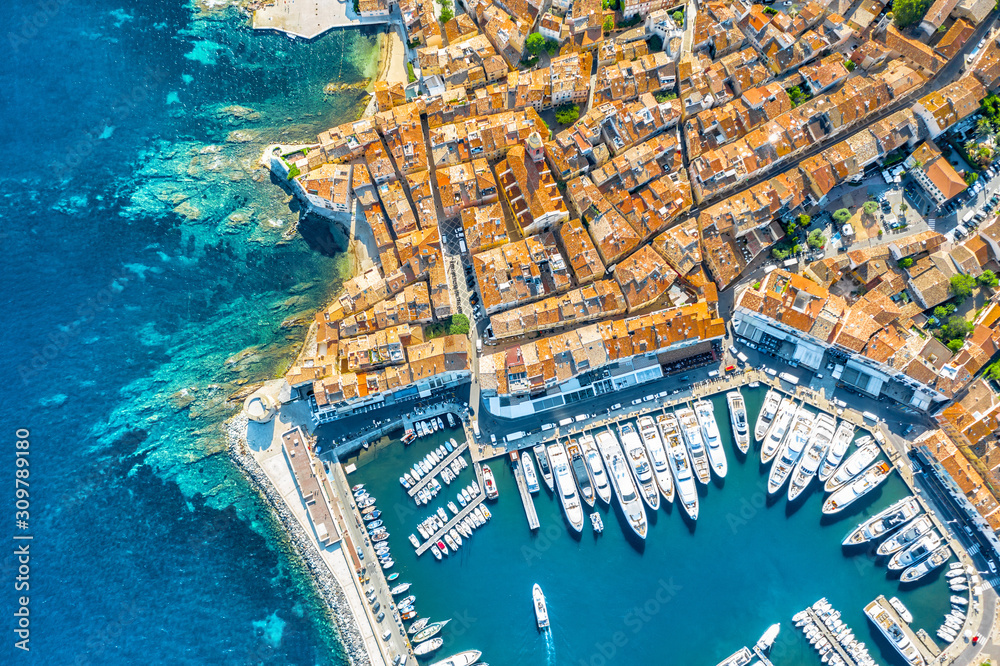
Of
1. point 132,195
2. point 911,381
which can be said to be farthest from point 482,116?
point 911,381

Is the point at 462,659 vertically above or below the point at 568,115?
below

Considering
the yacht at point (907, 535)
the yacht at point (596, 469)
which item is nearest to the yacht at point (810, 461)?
the yacht at point (907, 535)

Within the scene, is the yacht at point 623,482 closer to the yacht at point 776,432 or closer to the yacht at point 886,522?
the yacht at point 776,432

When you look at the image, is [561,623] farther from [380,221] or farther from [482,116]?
[482,116]

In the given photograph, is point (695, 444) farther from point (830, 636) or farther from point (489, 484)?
point (830, 636)

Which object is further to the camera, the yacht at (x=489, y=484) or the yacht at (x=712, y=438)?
the yacht at (x=489, y=484)

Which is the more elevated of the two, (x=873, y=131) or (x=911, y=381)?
(x=873, y=131)

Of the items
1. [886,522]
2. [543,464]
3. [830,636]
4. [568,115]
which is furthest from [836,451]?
[568,115]
